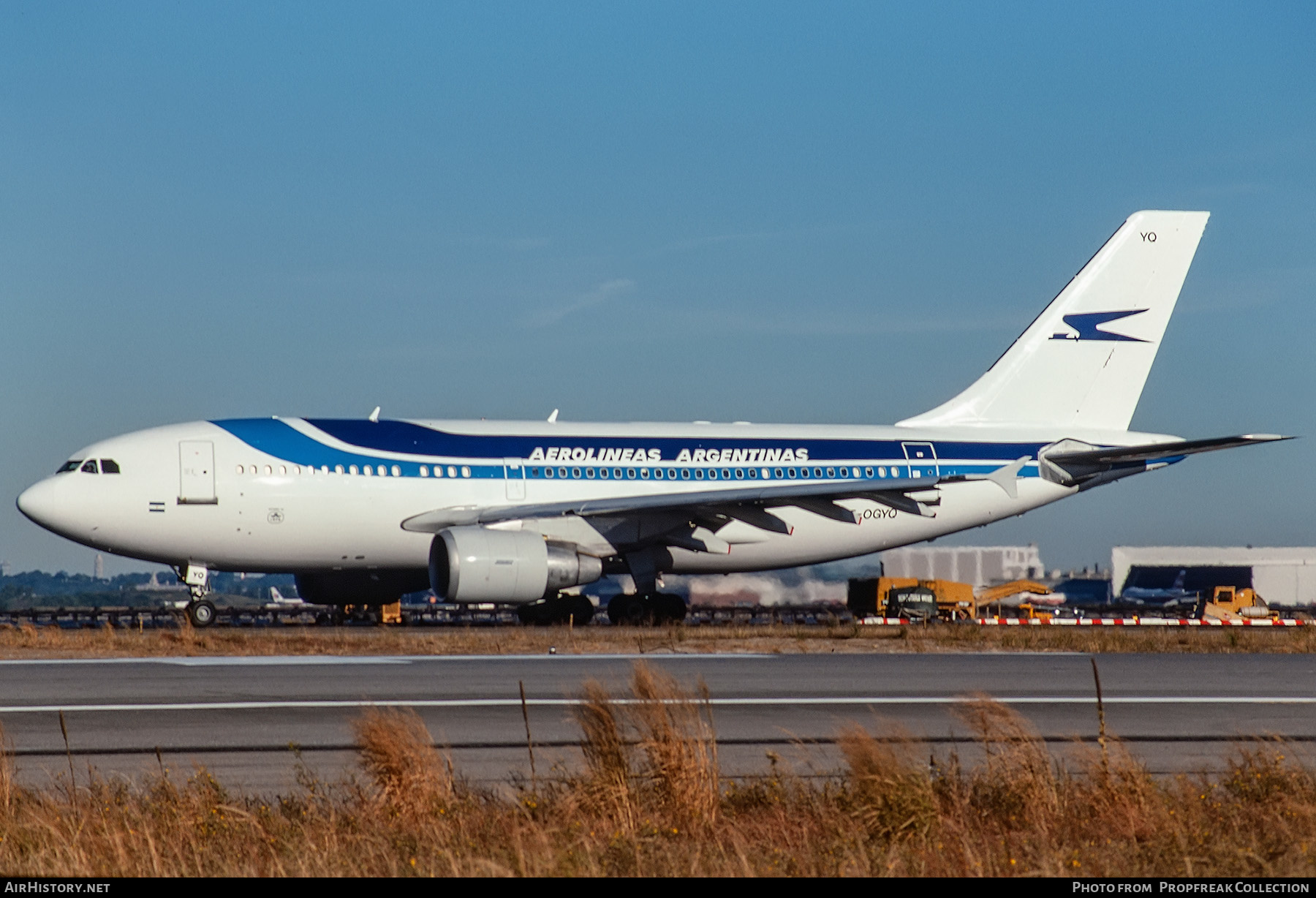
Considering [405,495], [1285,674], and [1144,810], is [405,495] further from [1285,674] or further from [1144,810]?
[1144,810]

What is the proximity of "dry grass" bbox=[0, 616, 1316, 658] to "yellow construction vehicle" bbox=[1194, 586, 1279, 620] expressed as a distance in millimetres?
18417

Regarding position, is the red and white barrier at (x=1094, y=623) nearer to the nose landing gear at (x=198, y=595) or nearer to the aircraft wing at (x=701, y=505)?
the aircraft wing at (x=701, y=505)

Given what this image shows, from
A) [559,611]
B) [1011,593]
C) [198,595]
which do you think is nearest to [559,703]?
[198,595]

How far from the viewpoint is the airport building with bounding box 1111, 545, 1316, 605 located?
265 feet

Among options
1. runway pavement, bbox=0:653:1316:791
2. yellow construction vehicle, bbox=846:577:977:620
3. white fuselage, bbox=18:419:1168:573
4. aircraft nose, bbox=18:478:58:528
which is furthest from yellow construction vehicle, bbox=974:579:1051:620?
aircraft nose, bbox=18:478:58:528

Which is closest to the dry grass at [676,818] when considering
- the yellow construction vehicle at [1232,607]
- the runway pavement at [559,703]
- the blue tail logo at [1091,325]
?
the runway pavement at [559,703]

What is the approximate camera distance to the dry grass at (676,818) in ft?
25.9

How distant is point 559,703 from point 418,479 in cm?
1479

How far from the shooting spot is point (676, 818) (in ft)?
29.8

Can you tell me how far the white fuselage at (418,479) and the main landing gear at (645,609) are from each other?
3.89ft

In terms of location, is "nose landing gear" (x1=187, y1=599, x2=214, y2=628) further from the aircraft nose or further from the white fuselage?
the aircraft nose

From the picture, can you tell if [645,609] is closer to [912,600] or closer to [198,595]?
[198,595]

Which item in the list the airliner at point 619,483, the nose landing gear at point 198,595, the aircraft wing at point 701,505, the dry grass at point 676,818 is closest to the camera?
the dry grass at point 676,818
